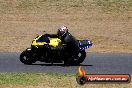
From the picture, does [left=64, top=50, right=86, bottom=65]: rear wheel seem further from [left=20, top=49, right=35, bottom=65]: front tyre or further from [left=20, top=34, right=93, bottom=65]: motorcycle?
[left=20, top=49, right=35, bottom=65]: front tyre

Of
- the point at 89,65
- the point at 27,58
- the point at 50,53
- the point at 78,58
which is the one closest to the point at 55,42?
the point at 50,53

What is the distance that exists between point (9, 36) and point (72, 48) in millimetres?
8286

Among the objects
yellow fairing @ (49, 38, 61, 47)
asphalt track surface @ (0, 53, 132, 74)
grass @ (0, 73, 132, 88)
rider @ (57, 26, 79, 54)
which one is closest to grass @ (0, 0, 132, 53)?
asphalt track surface @ (0, 53, 132, 74)

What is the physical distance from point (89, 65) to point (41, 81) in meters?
5.03

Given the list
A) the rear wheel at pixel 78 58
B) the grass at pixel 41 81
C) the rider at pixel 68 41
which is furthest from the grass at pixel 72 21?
the grass at pixel 41 81

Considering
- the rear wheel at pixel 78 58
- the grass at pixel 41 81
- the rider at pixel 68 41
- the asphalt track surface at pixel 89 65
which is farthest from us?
the rear wheel at pixel 78 58

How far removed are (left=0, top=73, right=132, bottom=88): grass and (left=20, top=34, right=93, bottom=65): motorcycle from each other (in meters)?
3.08

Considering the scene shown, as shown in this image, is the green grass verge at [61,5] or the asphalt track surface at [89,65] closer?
the asphalt track surface at [89,65]

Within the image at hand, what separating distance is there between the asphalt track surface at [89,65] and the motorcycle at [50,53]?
0.72 ft

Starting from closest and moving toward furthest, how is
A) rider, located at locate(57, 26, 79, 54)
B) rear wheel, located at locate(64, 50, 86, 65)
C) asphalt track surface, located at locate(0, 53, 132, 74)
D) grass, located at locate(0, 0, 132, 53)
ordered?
asphalt track surface, located at locate(0, 53, 132, 74)
rider, located at locate(57, 26, 79, 54)
rear wheel, located at locate(64, 50, 86, 65)
grass, located at locate(0, 0, 132, 53)

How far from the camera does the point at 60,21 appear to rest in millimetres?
34062

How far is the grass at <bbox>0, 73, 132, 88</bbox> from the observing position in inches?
712

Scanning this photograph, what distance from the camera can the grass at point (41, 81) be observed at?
18.1 metres

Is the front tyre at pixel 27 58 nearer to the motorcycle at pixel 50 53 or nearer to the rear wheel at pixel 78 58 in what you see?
the motorcycle at pixel 50 53
